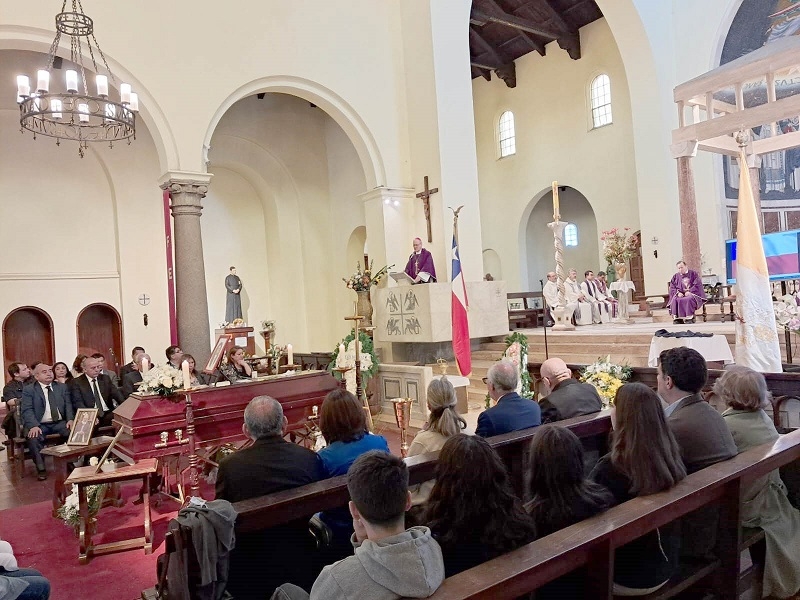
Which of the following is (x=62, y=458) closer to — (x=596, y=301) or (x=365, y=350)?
(x=365, y=350)

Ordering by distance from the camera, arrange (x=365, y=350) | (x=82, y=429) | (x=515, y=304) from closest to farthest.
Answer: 1. (x=82, y=429)
2. (x=365, y=350)
3. (x=515, y=304)

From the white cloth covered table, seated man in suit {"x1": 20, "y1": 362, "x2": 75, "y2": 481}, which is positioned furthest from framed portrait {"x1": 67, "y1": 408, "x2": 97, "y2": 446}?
the white cloth covered table

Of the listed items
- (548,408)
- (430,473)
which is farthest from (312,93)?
(430,473)

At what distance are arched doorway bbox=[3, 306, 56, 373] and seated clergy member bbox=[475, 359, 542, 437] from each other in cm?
1073

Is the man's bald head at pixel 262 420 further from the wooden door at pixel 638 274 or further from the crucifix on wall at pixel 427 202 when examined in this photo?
the wooden door at pixel 638 274

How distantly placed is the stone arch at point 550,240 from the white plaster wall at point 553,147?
0.08 metres

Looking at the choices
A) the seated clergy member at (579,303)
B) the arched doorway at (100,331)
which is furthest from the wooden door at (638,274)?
the arched doorway at (100,331)

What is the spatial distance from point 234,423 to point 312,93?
6.69 m

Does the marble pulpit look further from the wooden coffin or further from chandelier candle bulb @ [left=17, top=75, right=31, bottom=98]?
chandelier candle bulb @ [left=17, top=75, right=31, bottom=98]

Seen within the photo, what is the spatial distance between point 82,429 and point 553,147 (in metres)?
14.7

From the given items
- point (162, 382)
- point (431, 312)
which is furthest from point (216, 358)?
point (431, 312)

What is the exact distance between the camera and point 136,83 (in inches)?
344

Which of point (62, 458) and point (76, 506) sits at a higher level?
point (62, 458)

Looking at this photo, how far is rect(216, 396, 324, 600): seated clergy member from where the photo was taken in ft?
8.23
